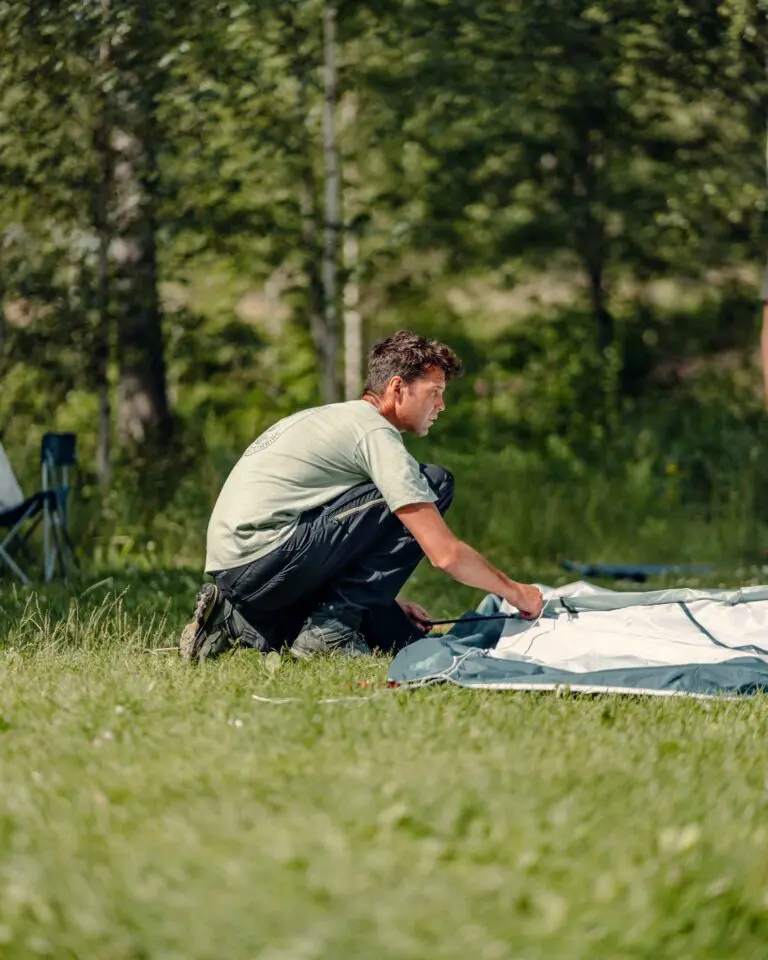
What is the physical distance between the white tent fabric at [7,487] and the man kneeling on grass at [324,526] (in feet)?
8.13

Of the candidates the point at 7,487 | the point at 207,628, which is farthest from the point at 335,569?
the point at 7,487

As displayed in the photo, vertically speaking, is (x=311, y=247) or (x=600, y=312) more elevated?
(x=311, y=247)

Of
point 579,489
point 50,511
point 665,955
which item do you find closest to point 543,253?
point 579,489

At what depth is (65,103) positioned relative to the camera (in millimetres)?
9180

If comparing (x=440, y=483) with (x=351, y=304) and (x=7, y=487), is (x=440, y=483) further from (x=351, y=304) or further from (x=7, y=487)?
(x=351, y=304)

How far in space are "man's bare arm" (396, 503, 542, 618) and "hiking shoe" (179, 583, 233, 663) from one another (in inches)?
29.7

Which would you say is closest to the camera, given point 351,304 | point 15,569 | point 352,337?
point 15,569

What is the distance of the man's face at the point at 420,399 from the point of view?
488 centimetres

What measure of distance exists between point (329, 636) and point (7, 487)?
283 cm

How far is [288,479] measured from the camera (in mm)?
4930

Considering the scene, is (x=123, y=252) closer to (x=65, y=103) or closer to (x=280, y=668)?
(x=65, y=103)

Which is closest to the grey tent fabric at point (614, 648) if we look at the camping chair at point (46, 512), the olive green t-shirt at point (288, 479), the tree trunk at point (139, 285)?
the olive green t-shirt at point (288, 479)

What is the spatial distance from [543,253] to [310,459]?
882cm

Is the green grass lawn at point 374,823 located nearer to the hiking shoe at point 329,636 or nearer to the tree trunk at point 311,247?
the hiking shoe at point 329,636
